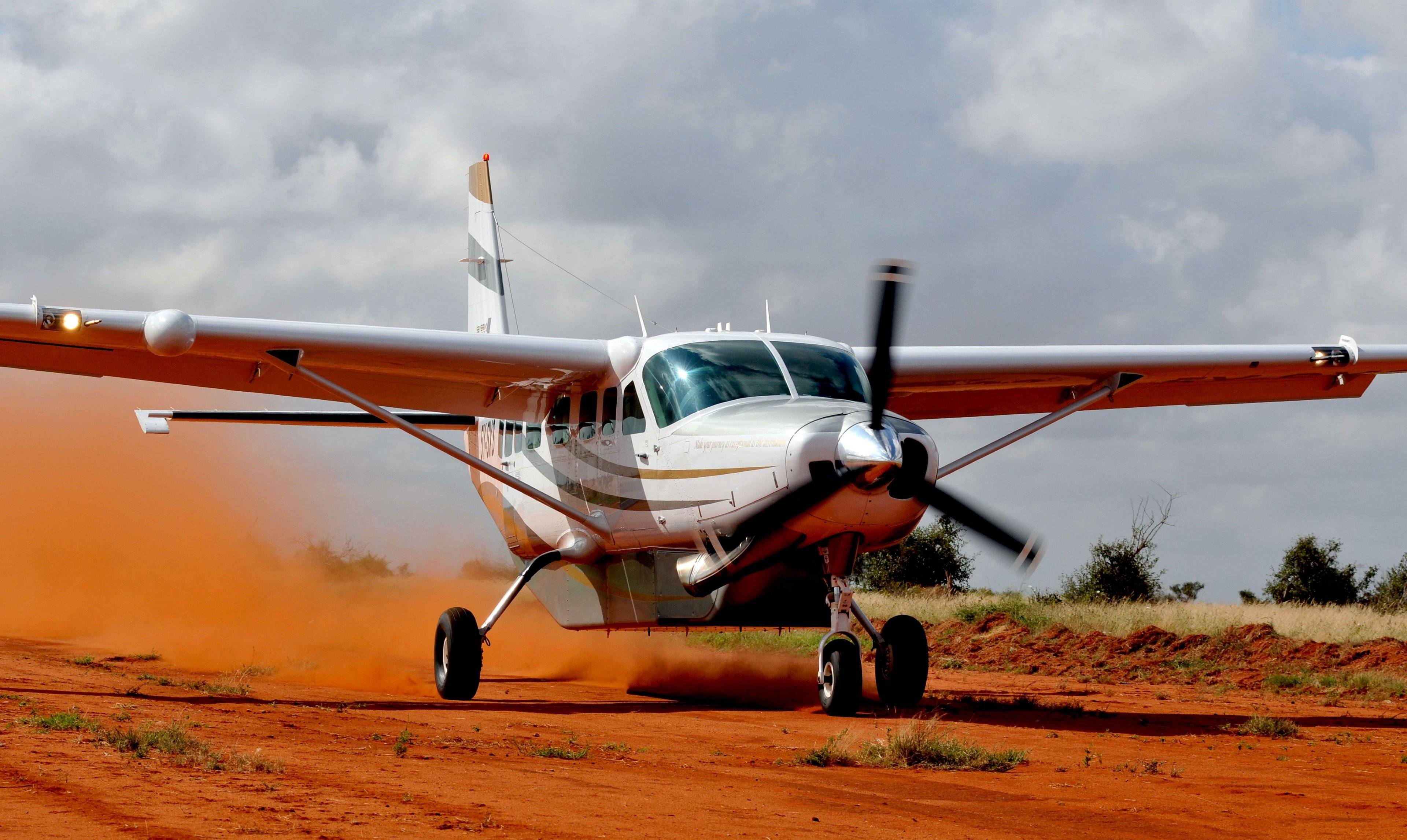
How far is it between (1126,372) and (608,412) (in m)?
6.31

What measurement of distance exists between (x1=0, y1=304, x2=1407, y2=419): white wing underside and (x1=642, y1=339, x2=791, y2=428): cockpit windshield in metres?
1.19

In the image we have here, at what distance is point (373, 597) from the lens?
24.7 m

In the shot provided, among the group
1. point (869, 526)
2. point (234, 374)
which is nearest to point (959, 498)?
point (869, 526)

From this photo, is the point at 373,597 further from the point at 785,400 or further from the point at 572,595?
the point at 785,400

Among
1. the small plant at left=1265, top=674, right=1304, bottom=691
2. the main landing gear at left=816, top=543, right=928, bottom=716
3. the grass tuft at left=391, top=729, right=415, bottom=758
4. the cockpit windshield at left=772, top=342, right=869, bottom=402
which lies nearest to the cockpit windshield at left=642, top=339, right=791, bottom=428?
the cockpit windshield at left=772, top=342, right=869, bottom=402

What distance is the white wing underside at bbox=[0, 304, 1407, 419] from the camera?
12867mm

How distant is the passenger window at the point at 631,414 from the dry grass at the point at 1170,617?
12.9m

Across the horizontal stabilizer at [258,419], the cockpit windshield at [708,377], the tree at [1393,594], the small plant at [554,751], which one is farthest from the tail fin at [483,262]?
the tree at [1393,594]

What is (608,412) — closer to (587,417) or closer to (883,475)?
(587,417)

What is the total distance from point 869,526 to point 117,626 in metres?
17.1

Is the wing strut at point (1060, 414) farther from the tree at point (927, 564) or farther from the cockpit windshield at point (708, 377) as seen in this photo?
the tree at point (927, 564)

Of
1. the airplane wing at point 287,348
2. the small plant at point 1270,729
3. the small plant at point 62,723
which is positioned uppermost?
the airplane wing at point 287,348

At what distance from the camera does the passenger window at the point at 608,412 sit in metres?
13.6

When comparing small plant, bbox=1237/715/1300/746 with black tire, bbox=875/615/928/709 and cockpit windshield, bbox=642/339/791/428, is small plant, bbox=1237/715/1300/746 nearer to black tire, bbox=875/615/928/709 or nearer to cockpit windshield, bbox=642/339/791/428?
black tire, bbox=875/615/928/709
